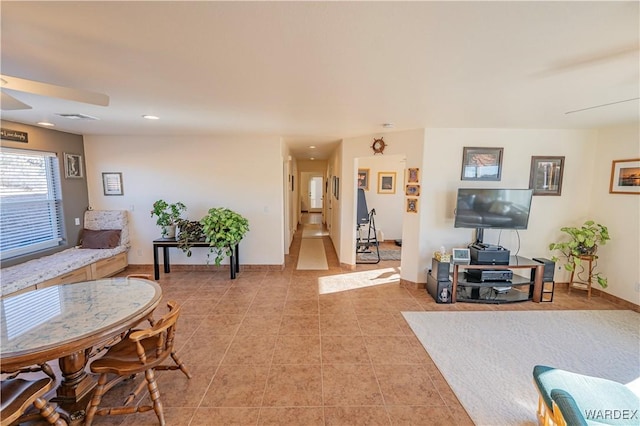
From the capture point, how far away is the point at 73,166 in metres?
4.52

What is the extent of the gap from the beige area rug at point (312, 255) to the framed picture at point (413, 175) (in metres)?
2.28

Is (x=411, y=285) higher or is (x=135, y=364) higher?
(x=135, y=364)

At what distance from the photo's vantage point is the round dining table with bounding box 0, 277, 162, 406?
1492 millimetres

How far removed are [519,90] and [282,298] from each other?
11.6 ft

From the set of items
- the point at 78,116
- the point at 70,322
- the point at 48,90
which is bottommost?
the point at 70,322

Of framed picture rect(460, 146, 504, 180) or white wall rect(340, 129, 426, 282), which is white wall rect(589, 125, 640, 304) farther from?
white wall rect(340, 129, 426, 282)

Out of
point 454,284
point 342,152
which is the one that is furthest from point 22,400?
point 342,152

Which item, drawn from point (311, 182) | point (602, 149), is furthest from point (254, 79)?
point (311, 182)

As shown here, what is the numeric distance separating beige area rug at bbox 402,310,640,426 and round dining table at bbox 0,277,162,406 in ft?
8.40

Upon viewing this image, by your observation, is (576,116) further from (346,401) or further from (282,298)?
(282,298)

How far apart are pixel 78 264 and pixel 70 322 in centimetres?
282

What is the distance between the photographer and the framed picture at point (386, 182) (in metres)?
7.34

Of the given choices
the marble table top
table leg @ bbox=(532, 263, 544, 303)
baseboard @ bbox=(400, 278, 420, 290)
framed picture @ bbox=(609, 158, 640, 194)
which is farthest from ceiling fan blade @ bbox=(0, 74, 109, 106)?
framed picture @ bbox=(609, 158, 640, 194)

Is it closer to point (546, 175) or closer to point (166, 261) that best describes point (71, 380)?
point (166, 261)
